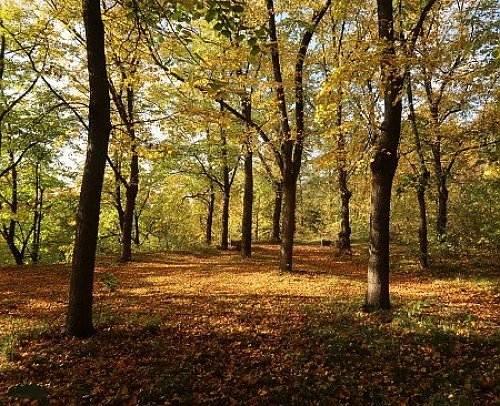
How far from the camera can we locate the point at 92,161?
21.7 ft

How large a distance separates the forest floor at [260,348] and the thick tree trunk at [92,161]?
1107 millimetres

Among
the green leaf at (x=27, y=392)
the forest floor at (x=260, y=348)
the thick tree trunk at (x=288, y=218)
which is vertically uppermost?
the thick tree trunk at (x=288, y=218)

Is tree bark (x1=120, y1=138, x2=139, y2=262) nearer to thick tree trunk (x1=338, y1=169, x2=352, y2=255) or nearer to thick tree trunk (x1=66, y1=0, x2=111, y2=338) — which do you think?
thick tree trunk (x1=338, y1=169, x2=352, y2=255)

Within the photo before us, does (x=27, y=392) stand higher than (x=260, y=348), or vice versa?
(x=27, y=392)

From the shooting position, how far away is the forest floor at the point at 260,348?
16.4ft

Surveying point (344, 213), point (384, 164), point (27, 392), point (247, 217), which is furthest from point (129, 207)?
point (27, 392)

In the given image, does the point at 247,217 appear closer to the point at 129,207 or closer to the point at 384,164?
the point at 129,207

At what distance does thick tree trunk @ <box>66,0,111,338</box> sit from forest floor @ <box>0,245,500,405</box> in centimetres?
111

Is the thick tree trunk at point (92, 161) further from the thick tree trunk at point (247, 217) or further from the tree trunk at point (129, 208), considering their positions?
the thick tree trunk at point (247, 217)

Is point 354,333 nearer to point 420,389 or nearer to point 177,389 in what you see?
point 420,389

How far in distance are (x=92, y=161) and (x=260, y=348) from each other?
4569 mm

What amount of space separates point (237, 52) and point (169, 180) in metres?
20.3

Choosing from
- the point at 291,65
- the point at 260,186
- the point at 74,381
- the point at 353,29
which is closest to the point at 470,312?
the point at 74,381

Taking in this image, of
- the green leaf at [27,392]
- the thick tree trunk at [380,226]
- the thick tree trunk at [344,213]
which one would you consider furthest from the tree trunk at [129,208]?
the green leaf at [27,392]
